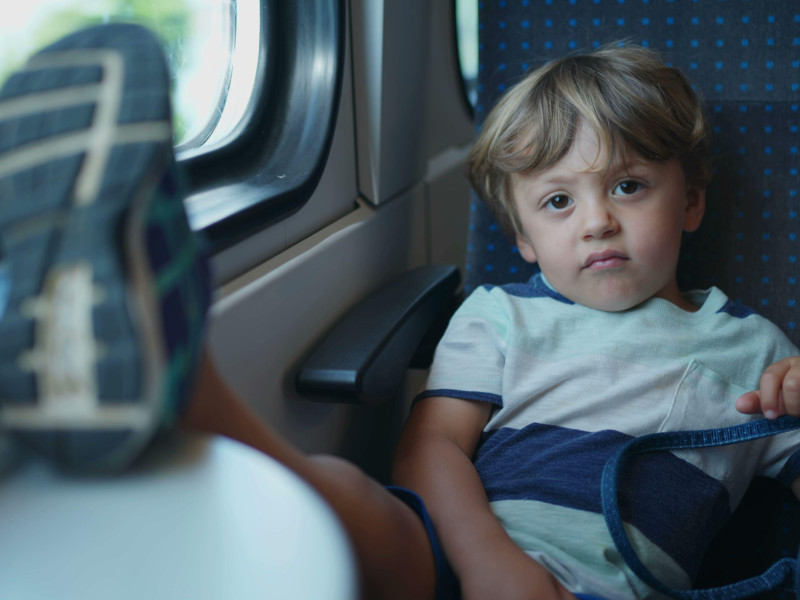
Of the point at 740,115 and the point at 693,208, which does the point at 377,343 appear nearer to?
the point at 693,208

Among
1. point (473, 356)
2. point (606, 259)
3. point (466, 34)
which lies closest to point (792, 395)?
point (606, 259)

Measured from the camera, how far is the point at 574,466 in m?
0.86

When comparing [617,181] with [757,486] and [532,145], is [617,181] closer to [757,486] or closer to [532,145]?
[532,145]

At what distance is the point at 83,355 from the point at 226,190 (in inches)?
22.7

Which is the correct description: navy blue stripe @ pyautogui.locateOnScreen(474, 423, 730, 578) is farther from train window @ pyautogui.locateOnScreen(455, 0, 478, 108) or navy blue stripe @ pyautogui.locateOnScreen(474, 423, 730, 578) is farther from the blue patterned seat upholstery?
train window @ pyautogui.locateOnScreen(455, 0, 478, 108)

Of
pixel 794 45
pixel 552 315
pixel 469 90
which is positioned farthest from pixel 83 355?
pixel 469 90

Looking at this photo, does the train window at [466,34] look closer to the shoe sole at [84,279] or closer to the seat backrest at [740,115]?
the seat backrest at [740,115]

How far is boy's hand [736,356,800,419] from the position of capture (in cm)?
80

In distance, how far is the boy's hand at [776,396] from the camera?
80 centimetres

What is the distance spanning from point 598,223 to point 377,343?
0.30m

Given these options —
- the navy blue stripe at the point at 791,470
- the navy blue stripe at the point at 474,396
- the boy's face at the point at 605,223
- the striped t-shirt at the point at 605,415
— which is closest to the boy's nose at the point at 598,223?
the boy's face at the point at 605,223

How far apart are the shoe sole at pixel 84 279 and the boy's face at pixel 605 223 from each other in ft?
2.06

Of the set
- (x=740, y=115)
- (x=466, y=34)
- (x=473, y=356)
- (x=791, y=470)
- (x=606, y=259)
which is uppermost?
(x=466, y=34)

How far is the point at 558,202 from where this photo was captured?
3.17ft
